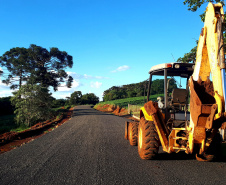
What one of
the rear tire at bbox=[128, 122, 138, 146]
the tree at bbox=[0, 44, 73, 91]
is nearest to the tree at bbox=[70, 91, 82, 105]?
the tree at bbox=[0, 44, 73, 91]

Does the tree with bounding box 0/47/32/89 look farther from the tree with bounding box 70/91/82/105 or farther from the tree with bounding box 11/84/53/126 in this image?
the tree with bounding box 70/91/82/105

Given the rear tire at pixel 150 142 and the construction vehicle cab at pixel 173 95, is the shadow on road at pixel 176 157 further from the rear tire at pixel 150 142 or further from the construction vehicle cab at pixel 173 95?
the construction vehicle cab at pixel 173 95

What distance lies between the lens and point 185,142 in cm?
472

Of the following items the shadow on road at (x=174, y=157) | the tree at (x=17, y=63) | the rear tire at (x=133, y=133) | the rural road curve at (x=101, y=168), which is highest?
the tree at (x=17, y=63)

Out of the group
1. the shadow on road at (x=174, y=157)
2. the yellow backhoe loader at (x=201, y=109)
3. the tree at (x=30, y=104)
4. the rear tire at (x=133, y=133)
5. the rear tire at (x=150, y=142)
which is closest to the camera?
the yellow backhoe loader at (x=201, y=109)

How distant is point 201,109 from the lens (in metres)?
3.88

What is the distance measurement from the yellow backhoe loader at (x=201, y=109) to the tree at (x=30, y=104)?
1843 centimetres

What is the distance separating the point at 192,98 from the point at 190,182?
5.31 feet

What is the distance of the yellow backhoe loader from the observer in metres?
3.83

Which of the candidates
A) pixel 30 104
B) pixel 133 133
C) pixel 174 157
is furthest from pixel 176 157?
pixel 30 104

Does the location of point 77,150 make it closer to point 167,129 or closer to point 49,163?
point 49,163

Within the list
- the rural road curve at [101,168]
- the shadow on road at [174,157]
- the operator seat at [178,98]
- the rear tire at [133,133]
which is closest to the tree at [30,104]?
the rural road curve at [101,168]

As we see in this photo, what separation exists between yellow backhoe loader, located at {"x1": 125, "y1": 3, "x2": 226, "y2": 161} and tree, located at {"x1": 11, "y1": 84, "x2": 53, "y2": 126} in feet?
60.5

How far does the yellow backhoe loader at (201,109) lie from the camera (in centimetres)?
383
